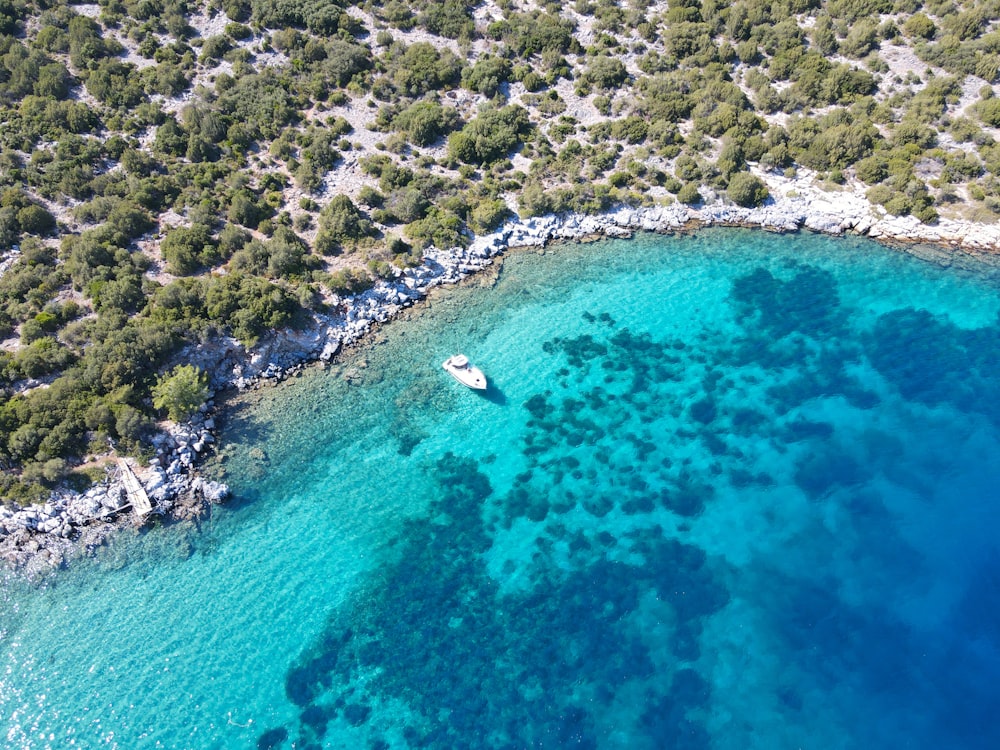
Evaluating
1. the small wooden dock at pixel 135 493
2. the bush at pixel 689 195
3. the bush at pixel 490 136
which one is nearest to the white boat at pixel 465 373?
the small wooden dock at pixel 135 493

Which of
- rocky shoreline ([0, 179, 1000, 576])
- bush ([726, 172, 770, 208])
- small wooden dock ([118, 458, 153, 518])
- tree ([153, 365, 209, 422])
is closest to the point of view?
rocky shoreline ([0, 179, 1000, 576])

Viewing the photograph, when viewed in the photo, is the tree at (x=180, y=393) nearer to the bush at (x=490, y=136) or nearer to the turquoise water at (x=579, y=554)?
the turquoise water at (x=579, y=554)

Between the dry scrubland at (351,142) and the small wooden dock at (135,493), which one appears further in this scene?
the dry scrubland at (351,142)

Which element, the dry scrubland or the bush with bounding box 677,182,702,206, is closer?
the dry scrubland

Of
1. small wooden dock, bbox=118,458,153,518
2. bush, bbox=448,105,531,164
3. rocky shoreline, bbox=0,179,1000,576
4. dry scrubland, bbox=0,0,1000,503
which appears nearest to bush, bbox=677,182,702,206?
dry scrubland, bbox=0,0,1000,503

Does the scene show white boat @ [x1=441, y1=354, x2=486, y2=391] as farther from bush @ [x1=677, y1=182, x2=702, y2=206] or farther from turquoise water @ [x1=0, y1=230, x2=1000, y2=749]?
bush @ [x1=677, y1=182, x2=702, y2=206]

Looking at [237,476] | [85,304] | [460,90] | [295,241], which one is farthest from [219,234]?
[460,90]

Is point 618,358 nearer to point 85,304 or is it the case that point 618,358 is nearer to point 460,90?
point 460,90

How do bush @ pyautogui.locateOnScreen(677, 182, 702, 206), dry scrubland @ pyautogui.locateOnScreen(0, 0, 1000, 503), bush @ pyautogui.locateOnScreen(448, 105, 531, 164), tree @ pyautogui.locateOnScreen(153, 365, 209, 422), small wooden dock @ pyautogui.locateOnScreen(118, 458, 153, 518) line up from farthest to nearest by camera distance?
1. bush @ pyautogui.locateOnScreen(448, 105, 531, 164)
2. bush @ pyautogui.locateOnScreen(677, 182, 702, 206)
3. dry scrubland @ pyautogui.locateOnScreen(0, 0, 1000, 503)
4. tree @ pyautogui.locateOnScreen(153, 365, 209, 422)
5. small wooden dock @ pyautogui.locateOnScreen(118, 458, 153, 518)
